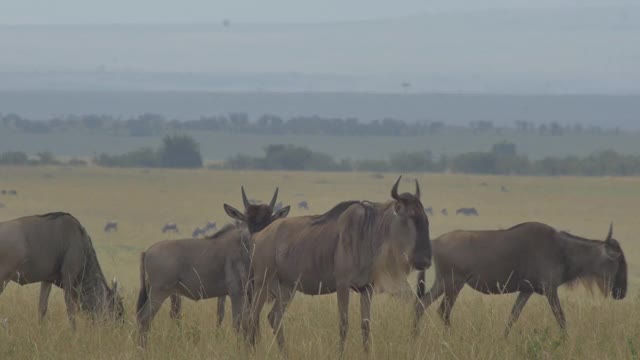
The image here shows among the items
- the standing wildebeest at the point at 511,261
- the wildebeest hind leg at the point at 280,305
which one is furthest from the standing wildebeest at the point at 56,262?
the standing wildebeest at the point at 511,261

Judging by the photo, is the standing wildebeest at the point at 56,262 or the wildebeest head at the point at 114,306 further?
the standing wildebeest at the point at 56,262

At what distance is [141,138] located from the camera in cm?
15712

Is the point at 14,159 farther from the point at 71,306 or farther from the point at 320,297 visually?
the point at 71,306

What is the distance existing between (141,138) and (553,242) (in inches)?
5823

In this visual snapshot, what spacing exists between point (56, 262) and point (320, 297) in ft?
8.15

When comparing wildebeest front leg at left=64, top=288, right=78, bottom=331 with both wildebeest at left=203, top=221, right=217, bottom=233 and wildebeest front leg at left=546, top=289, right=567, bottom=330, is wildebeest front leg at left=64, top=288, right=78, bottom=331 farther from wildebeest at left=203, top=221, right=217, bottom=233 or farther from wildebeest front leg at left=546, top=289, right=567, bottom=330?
wildebeest at left=203, top=221, right=217, bottom=233

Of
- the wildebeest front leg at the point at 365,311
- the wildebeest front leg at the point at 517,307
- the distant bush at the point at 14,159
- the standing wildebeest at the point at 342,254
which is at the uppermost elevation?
the standing wildebeest at the point at 342,254

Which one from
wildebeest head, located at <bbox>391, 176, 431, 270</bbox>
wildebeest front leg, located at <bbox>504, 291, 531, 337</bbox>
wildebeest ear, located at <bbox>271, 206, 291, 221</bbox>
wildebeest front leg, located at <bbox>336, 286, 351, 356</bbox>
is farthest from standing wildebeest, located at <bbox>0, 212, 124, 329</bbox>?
wildebeest front leg, located at <bbox>504, 291, 531, 337</bbox>

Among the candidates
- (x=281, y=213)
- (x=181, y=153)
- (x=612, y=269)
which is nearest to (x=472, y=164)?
(x=181, y=153)

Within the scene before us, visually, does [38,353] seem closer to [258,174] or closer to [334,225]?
[334,225]

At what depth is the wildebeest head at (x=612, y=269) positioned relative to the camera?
1135 centimetres

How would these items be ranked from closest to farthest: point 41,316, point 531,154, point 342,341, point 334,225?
point 342,341, point 334,225, point 41,316, point 531,154

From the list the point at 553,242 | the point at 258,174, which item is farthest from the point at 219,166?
the point at 553,242

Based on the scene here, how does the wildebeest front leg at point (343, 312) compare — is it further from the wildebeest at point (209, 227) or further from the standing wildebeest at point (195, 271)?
the wildebeest at point (209, 227)
